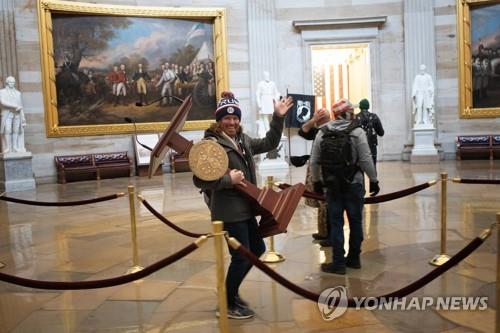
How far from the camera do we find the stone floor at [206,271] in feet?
12.9

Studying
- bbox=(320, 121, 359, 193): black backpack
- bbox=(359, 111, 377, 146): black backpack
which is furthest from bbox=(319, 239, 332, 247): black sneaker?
bbox=(359, 111, 377, 146): black backpack

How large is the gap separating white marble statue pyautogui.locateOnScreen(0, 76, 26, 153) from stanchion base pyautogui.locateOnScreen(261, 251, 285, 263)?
10327 mm

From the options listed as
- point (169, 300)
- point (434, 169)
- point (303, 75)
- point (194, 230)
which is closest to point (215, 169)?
point (169, 300)

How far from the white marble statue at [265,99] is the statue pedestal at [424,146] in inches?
191

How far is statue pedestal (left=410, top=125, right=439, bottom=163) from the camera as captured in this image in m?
15.8

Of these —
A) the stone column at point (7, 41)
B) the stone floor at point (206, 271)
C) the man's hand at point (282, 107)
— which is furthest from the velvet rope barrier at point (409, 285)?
the stone column at point (7, 41)

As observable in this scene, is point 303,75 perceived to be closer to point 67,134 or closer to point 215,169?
point 67,134

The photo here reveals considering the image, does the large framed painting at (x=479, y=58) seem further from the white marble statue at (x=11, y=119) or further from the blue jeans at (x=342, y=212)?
the white marble statue at (x=11, y=119)

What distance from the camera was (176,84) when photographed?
16953 millimetres

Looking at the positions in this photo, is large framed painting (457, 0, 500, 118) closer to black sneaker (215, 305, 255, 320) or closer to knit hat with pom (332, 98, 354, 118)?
knit hat with pom (332, 98, 354, 118)

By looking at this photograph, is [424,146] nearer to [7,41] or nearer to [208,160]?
[7,41]

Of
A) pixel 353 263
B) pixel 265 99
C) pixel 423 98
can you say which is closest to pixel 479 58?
pixel 423 98

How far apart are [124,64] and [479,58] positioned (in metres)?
12.0

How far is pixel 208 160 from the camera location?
3.56 m
